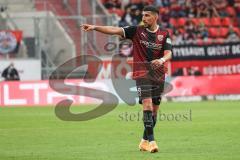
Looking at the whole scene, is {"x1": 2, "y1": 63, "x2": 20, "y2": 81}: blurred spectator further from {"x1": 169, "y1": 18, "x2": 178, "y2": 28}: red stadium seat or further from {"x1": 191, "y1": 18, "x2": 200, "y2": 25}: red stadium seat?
{"x1": 191, "y1": 18, "x2": 200, "y2": 25}: red stadium seat

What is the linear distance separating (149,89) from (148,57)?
0.59m

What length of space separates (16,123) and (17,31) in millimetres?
12948

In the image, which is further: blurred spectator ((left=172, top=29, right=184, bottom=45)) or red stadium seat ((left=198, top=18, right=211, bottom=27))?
red stadium seat ((left=198, top=18, right=211, bottom=27))

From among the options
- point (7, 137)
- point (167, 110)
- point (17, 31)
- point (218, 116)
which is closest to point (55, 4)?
point (17, 31)

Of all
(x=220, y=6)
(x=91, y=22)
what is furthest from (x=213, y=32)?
(x=91, y=22)

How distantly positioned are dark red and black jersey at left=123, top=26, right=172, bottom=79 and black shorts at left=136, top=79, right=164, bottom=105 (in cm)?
21

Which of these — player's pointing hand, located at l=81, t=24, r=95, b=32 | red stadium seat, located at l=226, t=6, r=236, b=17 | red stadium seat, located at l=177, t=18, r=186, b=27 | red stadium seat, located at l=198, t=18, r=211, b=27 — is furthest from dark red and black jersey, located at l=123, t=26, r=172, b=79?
red stadium seat, located at l=226, t=6, r=236, b=17

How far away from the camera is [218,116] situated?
2361 centimetres

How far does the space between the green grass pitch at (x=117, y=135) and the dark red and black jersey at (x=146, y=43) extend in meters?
1.67

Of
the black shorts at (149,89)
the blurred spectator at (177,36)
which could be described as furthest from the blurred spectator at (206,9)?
the black shorts at (149,89)

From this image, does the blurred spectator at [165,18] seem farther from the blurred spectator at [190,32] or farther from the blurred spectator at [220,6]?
the blurred spectator at [220,6]

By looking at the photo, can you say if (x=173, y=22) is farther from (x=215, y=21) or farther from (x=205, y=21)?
(x=215, y=21)

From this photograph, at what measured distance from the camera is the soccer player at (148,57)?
13953mm

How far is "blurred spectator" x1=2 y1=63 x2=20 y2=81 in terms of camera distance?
33.8 meters
